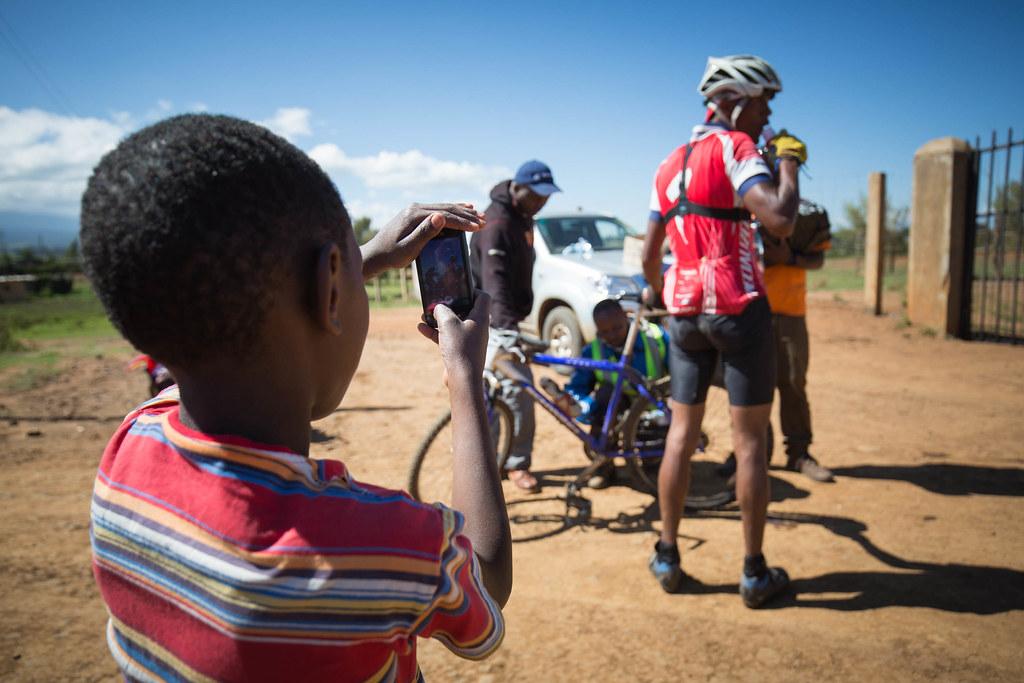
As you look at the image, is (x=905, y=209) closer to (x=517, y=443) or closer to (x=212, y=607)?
(x=517, y=443)

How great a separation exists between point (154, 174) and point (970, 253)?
11259mm

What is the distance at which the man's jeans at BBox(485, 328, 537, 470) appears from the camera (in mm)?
4328

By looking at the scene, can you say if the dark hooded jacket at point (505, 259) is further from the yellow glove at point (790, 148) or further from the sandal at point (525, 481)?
the yellow glove at point (790, 148)

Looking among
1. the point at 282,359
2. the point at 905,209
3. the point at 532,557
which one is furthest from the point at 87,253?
the point at 905,209

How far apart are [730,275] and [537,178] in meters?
1.91

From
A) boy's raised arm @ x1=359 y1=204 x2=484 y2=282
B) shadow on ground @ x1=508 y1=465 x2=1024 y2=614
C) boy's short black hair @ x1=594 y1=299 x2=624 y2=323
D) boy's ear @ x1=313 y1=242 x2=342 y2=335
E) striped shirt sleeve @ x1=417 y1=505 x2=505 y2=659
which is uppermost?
boy's raised arm @ x1=359 y1=204 x2=484 y2=282

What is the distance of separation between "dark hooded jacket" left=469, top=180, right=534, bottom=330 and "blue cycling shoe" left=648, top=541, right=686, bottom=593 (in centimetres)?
180

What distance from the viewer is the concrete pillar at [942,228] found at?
957 centimetres

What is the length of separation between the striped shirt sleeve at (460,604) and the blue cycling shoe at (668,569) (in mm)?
2467

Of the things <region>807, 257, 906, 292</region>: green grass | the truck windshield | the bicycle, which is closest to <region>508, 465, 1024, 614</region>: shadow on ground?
the bicycle

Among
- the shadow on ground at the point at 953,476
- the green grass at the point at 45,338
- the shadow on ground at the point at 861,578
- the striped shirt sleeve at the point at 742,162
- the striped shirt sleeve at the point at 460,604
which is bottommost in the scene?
the shadow on ground at the point at 861,578

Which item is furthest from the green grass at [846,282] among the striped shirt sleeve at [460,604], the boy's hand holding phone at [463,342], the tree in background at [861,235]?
the striped shirt sleeve at [460,604]

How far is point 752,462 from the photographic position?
294 centimetres

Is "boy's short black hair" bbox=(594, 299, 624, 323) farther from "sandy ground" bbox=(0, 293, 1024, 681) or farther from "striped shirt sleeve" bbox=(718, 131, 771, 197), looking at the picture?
"striped shirt sleeve" bbox=(718, 131, 771, 197)
